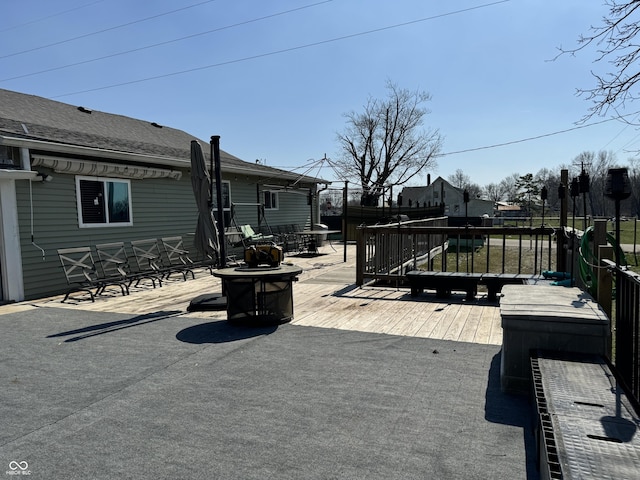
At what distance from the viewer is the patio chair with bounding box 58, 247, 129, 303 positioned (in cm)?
728

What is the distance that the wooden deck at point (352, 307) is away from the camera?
5.00m

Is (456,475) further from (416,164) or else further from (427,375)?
(416,164)

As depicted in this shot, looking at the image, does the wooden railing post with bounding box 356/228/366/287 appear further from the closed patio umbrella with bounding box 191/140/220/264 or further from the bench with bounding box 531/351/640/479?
the bench with bounding box 531/351/640/479

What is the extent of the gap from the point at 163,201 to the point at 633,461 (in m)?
10.1

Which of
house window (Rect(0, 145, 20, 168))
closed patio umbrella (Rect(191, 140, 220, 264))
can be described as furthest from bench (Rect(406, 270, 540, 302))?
house window (Rect(0, 145, 20, 168))

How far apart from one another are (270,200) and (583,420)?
13697 millimetres

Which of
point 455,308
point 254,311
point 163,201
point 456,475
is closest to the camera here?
point 456,475

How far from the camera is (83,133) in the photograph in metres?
9.62

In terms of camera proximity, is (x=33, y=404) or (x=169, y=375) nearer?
(x=33, y=404)

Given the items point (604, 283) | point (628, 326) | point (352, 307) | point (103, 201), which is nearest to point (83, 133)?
point (103, 201)

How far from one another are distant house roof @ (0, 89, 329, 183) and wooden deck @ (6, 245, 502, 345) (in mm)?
2650

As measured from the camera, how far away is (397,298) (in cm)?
679

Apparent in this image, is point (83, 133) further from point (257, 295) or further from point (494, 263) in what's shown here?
point (494, 263)

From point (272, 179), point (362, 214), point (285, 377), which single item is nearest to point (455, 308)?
point (285, 377)
